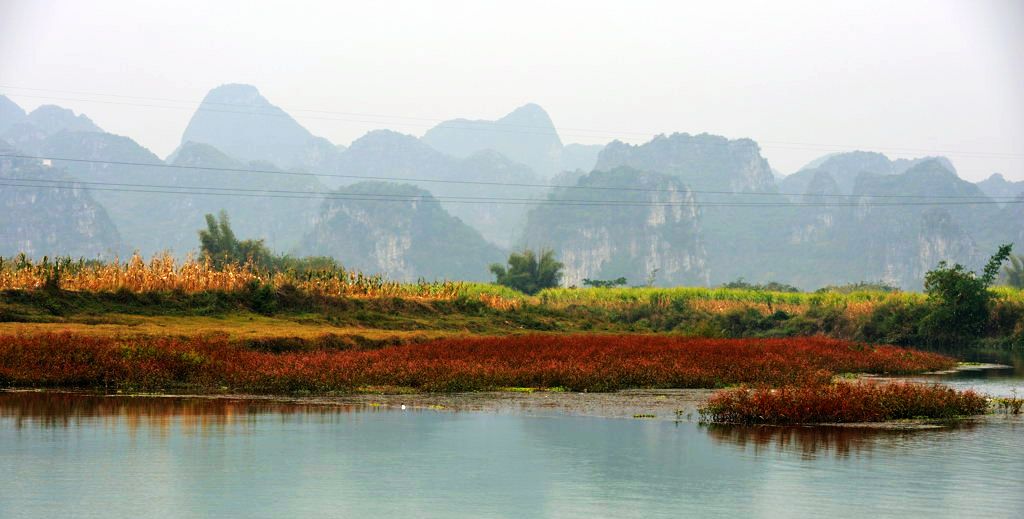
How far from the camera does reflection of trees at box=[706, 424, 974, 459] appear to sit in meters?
15.2

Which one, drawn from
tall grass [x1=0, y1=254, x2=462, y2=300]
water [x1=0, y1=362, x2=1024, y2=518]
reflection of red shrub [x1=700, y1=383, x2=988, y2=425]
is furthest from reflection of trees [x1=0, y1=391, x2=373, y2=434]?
tall grass [x1=0, y1=254, x2=462, y2=300]

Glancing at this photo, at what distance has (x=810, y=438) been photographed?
16422 mm

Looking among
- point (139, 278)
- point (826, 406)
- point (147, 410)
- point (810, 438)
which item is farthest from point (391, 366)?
point (139, 278)

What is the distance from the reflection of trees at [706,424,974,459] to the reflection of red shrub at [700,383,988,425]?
16.9 inches

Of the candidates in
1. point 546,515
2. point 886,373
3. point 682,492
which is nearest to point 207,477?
point 546,515

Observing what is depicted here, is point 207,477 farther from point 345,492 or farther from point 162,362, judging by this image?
point 162,362

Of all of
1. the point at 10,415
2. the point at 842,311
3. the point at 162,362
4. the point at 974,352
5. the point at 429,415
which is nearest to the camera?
the point at 10,415

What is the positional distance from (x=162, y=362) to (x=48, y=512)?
501 inches

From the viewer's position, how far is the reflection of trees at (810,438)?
49.8 ft

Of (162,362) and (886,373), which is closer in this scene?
(162,362)

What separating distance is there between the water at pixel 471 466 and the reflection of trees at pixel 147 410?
54 mm

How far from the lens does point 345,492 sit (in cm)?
1188

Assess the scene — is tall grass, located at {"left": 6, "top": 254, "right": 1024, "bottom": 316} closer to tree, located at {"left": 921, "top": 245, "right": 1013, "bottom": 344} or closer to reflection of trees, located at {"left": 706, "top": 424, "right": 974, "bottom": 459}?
tree, located at {"left": 921, "top": 245, "right": 1013, "bottom": 344}

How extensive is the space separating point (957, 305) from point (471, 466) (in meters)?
47.6
